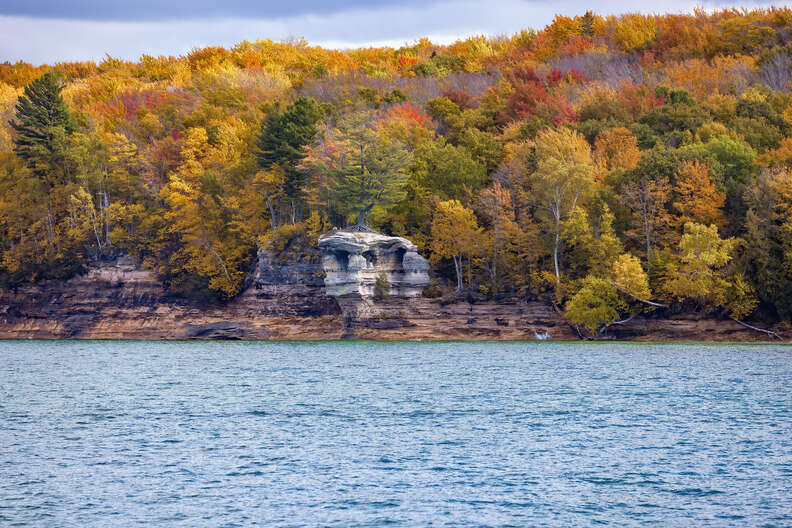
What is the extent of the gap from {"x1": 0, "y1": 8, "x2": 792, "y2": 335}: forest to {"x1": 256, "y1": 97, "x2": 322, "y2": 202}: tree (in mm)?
223

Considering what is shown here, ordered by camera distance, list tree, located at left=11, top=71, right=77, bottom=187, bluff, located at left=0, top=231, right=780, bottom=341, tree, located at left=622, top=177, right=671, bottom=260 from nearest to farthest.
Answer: tree, located at left=622, top=177, right=671, bottom=260 → bluff, located at left=0, top=231, right=780, bottom=341 → tree, located at left=11, top=71, right=77, bottom=187

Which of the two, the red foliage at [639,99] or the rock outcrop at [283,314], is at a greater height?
the red foliage at [639,99]

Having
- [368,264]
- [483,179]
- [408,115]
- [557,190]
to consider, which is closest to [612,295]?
[557,190]

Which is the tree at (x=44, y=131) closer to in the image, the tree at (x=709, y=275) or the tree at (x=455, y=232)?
the tree at (x=455, y=232)

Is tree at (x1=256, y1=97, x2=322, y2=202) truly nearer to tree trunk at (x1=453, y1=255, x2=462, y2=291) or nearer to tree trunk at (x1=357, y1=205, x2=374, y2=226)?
tree trunk at (x1=357, y1=205, x2=374, y2=226)

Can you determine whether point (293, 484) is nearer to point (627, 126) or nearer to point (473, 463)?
point (473, 463)

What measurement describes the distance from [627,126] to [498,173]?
674 inches

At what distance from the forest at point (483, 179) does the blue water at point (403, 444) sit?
16.5 m

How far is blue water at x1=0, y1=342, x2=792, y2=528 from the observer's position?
22953mm

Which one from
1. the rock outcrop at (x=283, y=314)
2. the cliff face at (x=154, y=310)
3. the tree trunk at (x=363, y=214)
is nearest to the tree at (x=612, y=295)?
the rock outcrop at (x=283, y=314)

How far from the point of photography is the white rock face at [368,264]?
81500 millimetres

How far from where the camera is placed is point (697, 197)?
2891 inches

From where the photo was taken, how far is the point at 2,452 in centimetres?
2936

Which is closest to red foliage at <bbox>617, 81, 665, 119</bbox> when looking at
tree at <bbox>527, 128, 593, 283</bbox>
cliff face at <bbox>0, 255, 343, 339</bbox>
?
tree at <bbox>527, 128, 593, 283</bbox>
